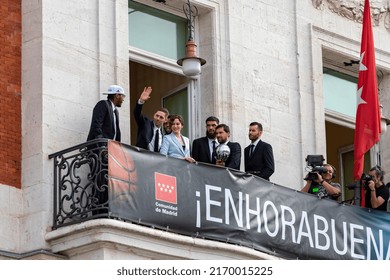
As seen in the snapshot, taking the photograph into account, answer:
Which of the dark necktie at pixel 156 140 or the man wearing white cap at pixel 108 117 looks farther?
the dark necktie at pixel 156 140

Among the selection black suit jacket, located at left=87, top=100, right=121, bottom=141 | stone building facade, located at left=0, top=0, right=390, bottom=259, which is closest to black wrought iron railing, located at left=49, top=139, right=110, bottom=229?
stone building facade, located at left=0, top=0, right=390, bottom=259

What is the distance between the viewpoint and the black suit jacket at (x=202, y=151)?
817 inches

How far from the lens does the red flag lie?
22719 mm

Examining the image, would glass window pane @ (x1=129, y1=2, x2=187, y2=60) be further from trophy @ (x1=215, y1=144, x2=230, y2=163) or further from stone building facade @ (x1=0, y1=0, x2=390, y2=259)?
trophy @ (x1=215, y1=144, x2=230, y2=163)

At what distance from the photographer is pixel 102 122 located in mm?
19797

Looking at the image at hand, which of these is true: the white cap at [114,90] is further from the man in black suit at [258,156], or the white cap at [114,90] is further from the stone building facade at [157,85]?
the man in black suit at [258,156]

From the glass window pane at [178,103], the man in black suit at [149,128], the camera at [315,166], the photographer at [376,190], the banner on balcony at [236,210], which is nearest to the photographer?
the banner on balcony at [236,210]

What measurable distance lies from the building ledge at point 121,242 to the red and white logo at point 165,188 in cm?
43

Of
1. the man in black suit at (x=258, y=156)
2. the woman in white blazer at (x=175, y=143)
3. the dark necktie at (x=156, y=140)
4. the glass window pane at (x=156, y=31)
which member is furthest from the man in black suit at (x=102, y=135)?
the man in black suit at (x=258, y=156)

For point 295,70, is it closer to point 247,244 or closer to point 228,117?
point 228,117

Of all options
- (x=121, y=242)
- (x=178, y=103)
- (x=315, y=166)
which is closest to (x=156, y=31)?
(x=178, y=103)

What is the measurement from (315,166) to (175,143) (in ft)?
7.16
